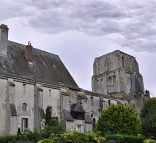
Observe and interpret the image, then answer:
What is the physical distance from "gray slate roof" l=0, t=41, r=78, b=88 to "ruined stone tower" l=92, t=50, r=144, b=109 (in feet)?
75.7

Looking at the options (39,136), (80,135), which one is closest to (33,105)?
(39,136)

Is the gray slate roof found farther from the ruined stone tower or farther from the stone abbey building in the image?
the ruined stone tower

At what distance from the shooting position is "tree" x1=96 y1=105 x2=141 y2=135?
29.2 m

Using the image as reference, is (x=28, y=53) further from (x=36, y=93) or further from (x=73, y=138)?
(x=73, y=138)

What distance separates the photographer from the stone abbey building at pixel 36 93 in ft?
110

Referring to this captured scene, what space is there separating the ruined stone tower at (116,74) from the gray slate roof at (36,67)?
23.1 m

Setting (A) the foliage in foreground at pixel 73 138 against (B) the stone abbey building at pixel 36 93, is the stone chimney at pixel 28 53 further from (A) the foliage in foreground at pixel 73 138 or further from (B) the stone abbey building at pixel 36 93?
(A) the foliage in foreground at pixel 73 138

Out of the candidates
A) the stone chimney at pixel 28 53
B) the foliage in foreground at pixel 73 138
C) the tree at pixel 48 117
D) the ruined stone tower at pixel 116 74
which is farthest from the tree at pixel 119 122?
the ruined stone tower at pixel 116 74

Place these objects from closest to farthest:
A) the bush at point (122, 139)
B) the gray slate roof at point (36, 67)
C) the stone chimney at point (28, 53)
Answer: the bush at point (122, 139) < the gray slate roof at point (36, 67) < the stone chimney at point (28, 53)

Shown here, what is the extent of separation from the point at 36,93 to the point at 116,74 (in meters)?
34.1

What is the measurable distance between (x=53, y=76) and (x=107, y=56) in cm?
3250

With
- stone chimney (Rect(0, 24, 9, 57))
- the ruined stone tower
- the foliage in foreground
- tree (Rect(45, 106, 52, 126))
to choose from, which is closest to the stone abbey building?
stone chimney (Rect(0, 24, 9, 57))

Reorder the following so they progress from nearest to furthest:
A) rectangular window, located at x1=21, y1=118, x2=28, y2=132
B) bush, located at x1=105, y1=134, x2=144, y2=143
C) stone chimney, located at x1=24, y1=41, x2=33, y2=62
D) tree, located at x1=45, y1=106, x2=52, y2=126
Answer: bush, located at x1=105, y1=134, x2=144, y2=143 < rectangular window, located at x1=21, y1=118, x2=28, y2=132 < tree, located at x1=45, y1=106, x2=52, y2=126 < stone chimney, located at x1=24, y1=41, x2=33, y2=62

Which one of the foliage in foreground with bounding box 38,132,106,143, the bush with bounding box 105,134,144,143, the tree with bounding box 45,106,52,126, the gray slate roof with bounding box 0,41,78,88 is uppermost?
the gray slate roof with bounding box 0,41,78,88
